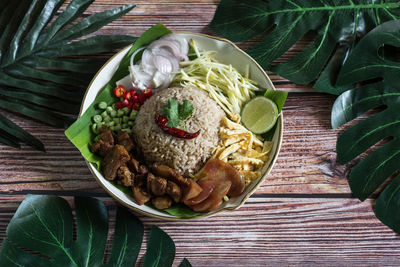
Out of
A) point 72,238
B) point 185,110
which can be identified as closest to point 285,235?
point 185,110

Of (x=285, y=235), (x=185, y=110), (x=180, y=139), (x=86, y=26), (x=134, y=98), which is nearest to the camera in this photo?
(x=185, y=110)

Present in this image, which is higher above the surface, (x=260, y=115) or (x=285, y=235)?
(x=260, y=115)

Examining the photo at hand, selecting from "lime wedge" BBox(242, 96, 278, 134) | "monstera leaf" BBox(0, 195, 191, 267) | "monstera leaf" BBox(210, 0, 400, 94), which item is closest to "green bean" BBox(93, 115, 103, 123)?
"monstera leaf" BBox(0, 195, 191, 267)

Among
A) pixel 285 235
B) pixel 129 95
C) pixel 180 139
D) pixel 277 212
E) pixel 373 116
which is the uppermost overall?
pixel 129 95

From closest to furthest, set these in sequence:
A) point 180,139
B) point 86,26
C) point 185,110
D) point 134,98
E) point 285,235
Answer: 1. point 185,110
2. point 180,139
3. point 285,235
4. point 134,98
5. point 86,26

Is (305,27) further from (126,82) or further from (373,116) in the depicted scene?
(126,82)

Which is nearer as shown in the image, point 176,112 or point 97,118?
point 176,112

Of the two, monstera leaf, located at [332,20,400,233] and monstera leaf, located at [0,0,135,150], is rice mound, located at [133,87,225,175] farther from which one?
monstera leaf, located at [332,20,400,233]
